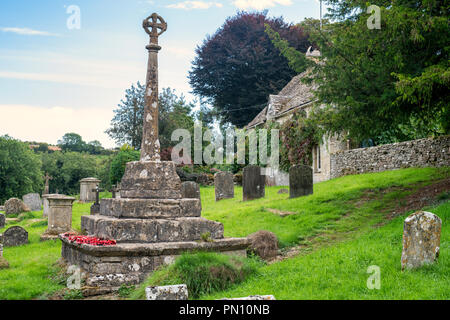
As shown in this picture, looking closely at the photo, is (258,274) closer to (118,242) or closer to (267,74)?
(118,242)

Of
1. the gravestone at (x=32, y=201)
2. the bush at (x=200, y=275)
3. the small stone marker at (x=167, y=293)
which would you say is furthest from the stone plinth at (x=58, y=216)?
the gravestone at (x=32, y=201)

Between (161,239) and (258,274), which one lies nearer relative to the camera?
(258,274)

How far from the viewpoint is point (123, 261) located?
23.4ft

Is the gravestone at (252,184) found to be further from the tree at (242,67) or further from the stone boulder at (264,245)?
the tree at (242,67)

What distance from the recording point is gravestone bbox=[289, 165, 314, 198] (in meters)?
15.1

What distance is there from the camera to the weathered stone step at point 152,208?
783 cm

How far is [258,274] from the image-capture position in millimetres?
6945

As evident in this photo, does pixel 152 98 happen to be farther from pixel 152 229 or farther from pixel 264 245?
pixel 264 245

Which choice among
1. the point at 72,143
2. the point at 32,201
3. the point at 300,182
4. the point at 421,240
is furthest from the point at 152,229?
the point at 72,143

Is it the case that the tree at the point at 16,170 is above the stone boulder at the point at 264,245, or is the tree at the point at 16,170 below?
above

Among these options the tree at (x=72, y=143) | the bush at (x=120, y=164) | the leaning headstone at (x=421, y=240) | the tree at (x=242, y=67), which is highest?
the tree at (x=242, y=67)

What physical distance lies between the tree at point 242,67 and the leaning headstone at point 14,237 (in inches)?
1079
